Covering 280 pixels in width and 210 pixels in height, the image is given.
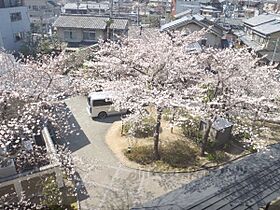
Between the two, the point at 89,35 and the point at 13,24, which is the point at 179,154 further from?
the point at 89,35

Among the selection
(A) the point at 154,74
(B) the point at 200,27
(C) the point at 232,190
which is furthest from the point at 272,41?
(C) the point at 232,190

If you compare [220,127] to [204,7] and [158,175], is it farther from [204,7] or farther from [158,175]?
[204,7]

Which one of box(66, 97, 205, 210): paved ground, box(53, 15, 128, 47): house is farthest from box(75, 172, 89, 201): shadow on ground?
box(53, 15, 128, 47): house

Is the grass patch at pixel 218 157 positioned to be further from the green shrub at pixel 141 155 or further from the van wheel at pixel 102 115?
the van wheel at pixel 102 115

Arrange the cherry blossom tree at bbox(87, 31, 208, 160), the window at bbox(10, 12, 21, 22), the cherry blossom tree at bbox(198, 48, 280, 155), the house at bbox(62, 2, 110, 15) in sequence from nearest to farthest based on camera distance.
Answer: the cherry blossom tree at bbox(87, 31, 208, 160) < the cherry blossom tree at bbox(198, 48, 280, 155) < the window at bbox(10, 12, 21, 22) < the house at bbox(62, 2, 110, 15)

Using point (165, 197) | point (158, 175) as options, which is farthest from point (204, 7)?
point (165, 197)

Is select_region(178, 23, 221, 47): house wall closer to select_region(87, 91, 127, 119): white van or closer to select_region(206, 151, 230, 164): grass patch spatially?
select_region(87, 91, 127, 119): white van
